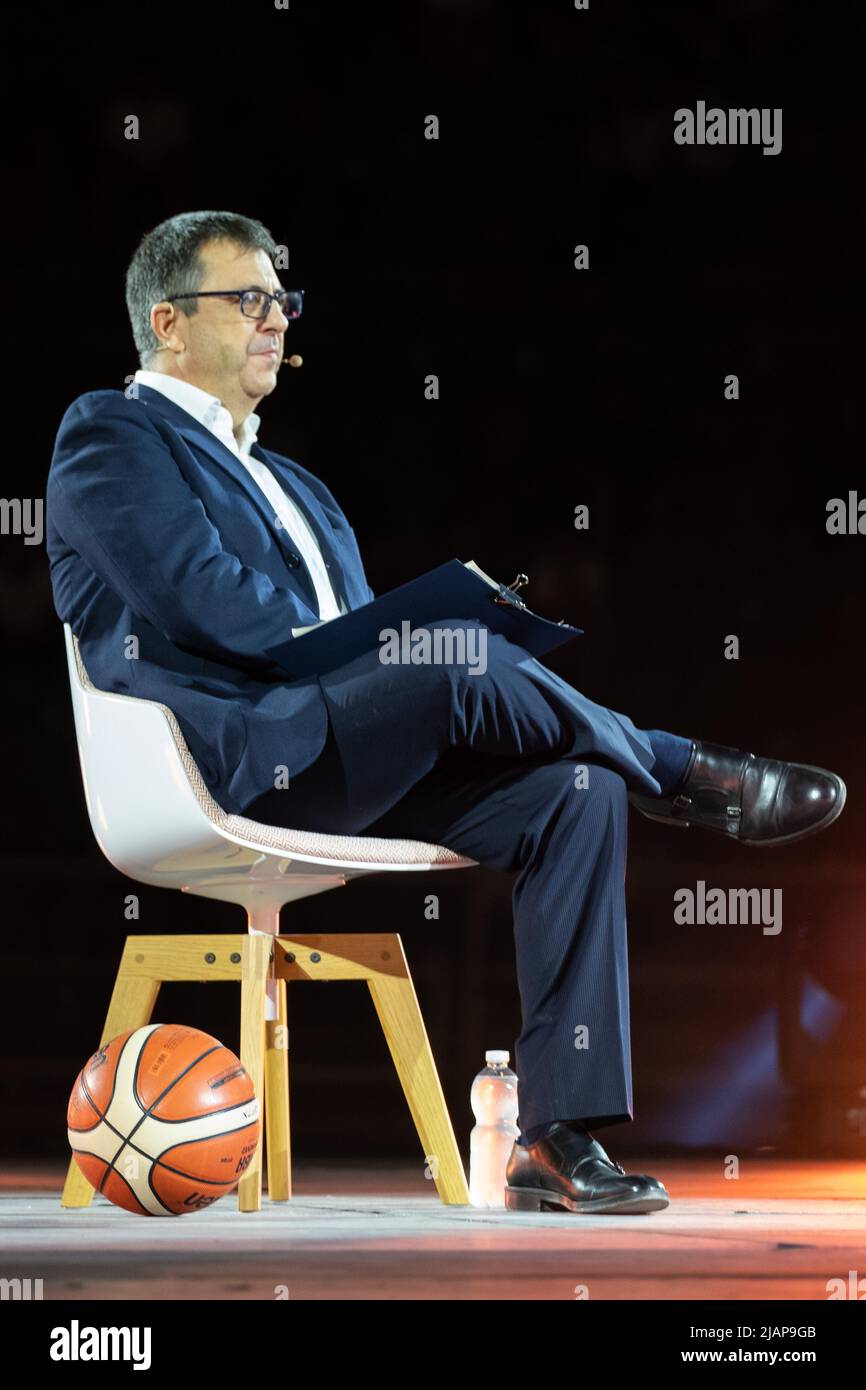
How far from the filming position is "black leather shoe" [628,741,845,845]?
2021 mm

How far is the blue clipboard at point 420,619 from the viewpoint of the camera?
5.94ft

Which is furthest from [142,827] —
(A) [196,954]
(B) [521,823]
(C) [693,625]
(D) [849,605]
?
(D) [849,605]

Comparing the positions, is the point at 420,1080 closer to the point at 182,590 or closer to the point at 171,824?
the point at 171,824

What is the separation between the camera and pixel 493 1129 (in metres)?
2.21

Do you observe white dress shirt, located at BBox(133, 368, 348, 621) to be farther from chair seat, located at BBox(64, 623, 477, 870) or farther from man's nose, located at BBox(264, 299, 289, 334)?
chair seat, located at BBox(64, 623, 477, 870)

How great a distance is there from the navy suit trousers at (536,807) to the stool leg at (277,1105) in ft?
0.82

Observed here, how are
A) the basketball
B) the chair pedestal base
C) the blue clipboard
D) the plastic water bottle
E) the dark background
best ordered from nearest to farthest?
1. the basketball
2. the blue clipboard
3. the chair pedestal base
4. the plastic water bottle
5. the dark background

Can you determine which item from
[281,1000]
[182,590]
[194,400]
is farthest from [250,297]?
[281,1000]

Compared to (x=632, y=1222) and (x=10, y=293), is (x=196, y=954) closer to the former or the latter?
(x=632, y=1222)

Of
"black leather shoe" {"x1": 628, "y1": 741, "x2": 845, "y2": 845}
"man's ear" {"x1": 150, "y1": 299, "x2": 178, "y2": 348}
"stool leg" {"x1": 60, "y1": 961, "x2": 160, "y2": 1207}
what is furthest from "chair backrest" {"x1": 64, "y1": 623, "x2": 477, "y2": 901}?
"man's ear" {"x1": 150, "y1": 299, "x2": 178, "y2": 348}

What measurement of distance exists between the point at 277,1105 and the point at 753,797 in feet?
2.15

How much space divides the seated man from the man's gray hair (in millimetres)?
82

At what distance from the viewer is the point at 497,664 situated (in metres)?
1.88

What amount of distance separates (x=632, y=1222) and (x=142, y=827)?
0.66 m
